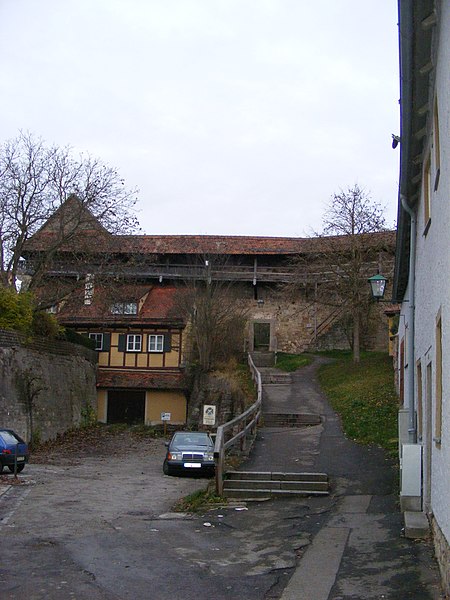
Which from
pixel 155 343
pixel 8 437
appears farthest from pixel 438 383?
pixel 155 343

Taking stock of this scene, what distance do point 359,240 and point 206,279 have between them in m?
9.15

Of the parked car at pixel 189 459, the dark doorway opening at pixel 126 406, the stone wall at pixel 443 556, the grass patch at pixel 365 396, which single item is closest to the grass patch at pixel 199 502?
the parked car at pixel 189 459

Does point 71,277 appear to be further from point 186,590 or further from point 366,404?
point 186,590

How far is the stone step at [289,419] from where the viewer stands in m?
25.5

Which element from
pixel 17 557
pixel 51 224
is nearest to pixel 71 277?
pixel 51 224

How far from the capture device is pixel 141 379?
131ft

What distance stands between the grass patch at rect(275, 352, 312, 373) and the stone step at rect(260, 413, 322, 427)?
43.5 feet

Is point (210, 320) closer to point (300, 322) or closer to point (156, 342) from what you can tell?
point (156, 342)

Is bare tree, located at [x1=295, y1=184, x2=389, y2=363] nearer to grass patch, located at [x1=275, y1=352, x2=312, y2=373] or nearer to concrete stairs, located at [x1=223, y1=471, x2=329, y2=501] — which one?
grass patch, located at [x1=275, y1=352, x2=312, y2=373]

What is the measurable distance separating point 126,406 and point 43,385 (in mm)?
9925

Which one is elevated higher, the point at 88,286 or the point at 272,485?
the point at 88,286

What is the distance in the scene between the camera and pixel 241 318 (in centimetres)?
4150

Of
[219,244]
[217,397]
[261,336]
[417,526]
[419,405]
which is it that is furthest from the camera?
[261,336]

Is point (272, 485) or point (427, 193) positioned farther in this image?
point (272, 485)
